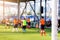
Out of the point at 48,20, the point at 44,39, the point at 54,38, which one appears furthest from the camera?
the point at 48,20

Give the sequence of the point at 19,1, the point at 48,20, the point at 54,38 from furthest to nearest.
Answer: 1. the point at 19,1
2. the point at 48,20
3. the point at 54,38

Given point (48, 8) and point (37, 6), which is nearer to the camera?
point (48, 8)

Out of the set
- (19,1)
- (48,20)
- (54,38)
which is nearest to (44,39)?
(54,38)

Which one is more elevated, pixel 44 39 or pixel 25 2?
pixel 25 2

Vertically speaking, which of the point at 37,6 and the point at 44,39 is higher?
the point at 37,6

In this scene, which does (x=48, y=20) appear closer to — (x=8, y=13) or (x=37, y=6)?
(x=37, y=6)

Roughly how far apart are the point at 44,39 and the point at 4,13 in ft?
119

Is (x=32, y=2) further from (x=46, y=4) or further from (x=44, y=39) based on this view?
(x=44, y=39)

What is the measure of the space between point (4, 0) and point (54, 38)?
45.8 meters

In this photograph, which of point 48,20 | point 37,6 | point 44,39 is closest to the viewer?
point 44,39

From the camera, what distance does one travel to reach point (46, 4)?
151 feet

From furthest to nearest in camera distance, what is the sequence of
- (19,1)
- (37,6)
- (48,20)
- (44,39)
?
(19,1), (37,6), (48,20), (44,39)

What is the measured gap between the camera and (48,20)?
4484cm

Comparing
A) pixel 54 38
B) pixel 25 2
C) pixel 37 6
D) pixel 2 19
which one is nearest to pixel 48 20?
pixel 37 6
